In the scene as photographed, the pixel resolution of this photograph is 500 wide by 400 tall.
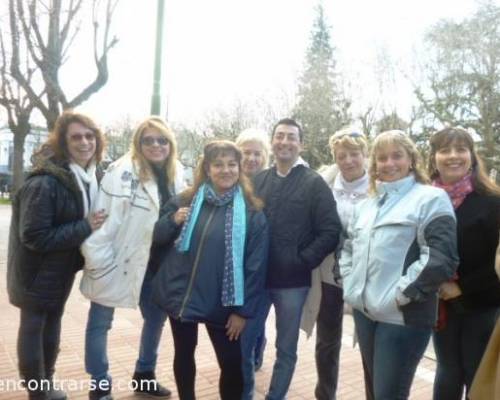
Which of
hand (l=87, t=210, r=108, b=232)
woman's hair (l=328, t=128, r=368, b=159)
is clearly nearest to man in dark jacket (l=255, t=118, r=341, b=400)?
woman's hair (l=328, t=128, r=368, b=159)

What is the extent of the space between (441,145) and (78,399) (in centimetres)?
318

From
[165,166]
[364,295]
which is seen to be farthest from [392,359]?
[165,166]

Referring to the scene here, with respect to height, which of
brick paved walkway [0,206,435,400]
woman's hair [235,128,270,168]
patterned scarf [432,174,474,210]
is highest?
woman's hair [235,128,270,168]

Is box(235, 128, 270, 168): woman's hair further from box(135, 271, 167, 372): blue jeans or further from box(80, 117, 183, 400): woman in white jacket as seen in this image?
box(135, 271, 167, 372): blue jeans

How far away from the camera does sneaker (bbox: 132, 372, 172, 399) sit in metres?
3.66

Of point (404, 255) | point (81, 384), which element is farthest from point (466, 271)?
point (81, 384)

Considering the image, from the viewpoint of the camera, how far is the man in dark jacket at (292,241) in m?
3.20

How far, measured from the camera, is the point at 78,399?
11.5 feet

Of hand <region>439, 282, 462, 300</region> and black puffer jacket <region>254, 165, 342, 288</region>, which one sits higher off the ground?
black puffer jacket <region>254, 165, 342, 288</region>

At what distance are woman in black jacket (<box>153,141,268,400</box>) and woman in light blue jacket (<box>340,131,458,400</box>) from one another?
651mm

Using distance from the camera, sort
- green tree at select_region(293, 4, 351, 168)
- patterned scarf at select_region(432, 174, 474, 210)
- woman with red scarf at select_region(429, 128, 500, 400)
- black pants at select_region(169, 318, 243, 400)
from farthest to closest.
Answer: green tree at select_region(293, 4, 351, 168) < black pants at select_region(169, 318, 243, 400) < patterned scarf at select_region(432, 174, 474, 210) < woman with red scarf at select_region(429, 128, 500, 400)

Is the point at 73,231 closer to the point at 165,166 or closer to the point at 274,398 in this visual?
the point at 165,166

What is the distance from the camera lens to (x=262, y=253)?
2.98 metres

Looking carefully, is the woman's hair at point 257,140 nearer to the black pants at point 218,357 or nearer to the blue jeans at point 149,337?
the blue jeans at point 149,337
